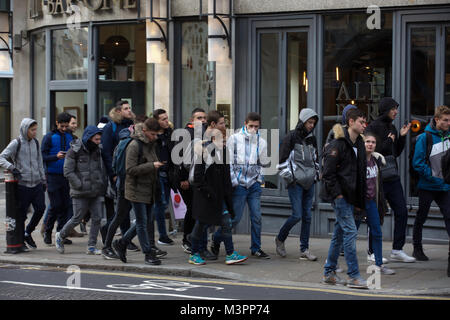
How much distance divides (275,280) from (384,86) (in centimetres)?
423

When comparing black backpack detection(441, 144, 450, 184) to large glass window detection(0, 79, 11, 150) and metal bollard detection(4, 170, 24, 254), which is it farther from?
large glass window detection(0, 79, 11, 150)

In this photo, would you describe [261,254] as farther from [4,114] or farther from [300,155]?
[4,114]

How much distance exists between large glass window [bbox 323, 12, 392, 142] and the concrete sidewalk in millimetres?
2110

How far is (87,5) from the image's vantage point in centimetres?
1485

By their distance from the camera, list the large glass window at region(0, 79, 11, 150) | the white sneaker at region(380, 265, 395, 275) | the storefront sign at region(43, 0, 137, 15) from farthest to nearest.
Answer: the large glass window at region(0, 79, 11, 150), the storefront sign at region(43, 0, 137, 15), the white sneaker at region(380, 265, 395, 275)

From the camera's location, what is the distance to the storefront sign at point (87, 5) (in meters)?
14.4

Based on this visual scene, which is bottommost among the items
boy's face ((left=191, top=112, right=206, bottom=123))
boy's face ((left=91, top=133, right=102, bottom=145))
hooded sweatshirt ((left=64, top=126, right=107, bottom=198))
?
hooded sweatshirt ((left=64, top=126, right=107, bottom=198))

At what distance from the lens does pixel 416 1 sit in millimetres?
12023

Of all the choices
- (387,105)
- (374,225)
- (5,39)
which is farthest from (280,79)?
(5,39)

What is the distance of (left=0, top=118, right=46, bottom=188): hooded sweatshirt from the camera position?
11.9 meters

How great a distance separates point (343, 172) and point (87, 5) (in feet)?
24.8

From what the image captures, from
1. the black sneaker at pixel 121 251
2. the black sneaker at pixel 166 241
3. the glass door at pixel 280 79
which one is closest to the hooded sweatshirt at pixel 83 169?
the black sneaker at pixel 121 251

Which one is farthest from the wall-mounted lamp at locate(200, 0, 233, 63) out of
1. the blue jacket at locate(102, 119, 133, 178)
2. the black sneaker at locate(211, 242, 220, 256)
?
the black sneaker at locate(211, 242, 220, 256)

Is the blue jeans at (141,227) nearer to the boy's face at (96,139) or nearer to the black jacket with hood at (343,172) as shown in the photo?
the boy's face at (96,139)
